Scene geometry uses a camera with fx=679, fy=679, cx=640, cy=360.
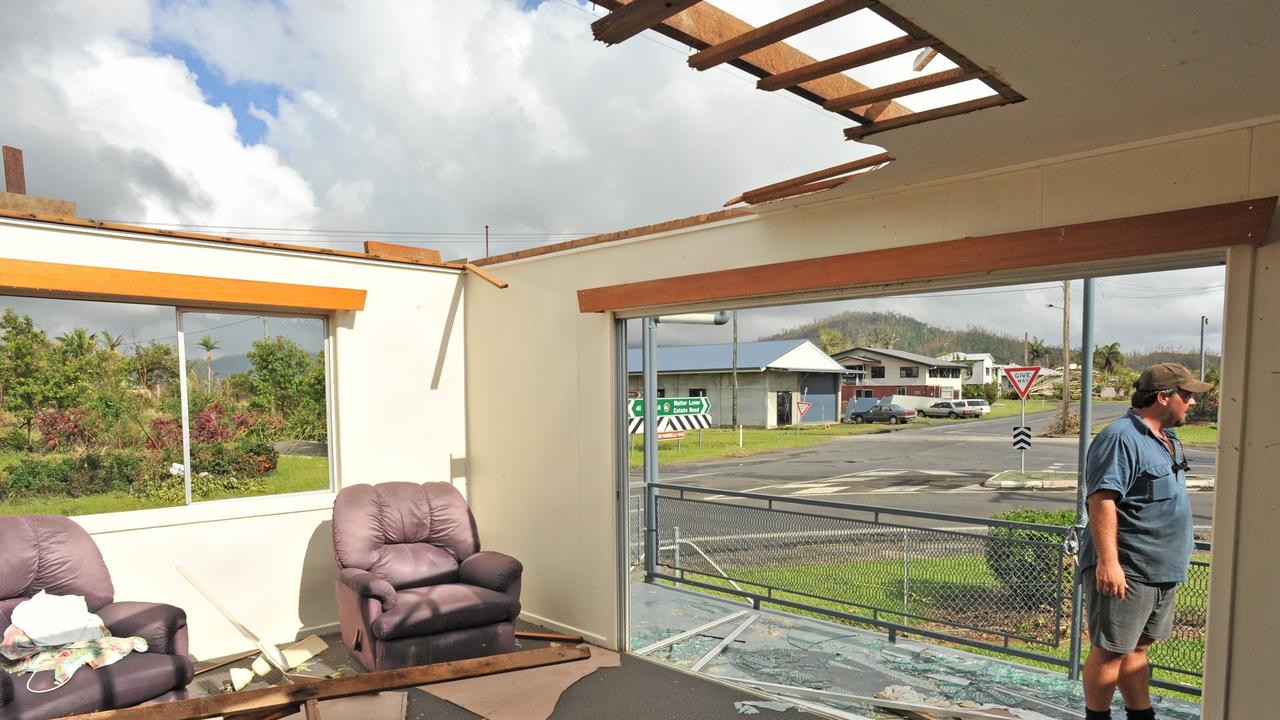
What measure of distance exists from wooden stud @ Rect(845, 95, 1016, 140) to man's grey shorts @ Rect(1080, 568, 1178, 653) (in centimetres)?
175

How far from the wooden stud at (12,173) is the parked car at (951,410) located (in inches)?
239

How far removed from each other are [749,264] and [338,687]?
263 cm

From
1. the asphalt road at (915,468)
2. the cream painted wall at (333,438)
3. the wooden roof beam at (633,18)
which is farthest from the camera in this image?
the asphalt road at (915,468)

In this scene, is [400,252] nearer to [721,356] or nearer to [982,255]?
[982,255]

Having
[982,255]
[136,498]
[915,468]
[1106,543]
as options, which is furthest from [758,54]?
[915,468]

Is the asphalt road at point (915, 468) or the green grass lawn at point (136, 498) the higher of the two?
the green grass lawn at point (136, 498)

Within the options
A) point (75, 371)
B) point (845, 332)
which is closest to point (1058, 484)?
point (845, 332)

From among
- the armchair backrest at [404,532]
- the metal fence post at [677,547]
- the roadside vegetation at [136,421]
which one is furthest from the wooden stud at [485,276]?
the metal fence post at [677,547]

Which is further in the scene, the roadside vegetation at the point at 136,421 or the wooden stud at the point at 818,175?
the roadside vegetation at the point at 136,421

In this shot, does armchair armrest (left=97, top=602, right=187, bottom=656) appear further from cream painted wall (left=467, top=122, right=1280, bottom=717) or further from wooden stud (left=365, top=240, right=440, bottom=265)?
wooden stud (left=365, top=240, right=440, bottom=265)

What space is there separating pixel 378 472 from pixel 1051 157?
3873 millimetres

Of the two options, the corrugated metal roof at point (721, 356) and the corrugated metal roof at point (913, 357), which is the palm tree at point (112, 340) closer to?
the corrugated metal roof at point (721, 356)

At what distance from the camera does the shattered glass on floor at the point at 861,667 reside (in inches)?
121

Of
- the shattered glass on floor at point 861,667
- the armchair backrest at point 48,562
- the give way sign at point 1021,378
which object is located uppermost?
the give way sign at point 1021,378
